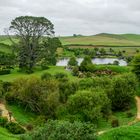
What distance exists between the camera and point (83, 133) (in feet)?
101

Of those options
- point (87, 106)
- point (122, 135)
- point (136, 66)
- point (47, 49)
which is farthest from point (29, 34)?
point (122, 135)

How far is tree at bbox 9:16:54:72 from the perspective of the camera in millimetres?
89000

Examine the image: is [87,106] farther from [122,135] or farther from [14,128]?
[122,135]

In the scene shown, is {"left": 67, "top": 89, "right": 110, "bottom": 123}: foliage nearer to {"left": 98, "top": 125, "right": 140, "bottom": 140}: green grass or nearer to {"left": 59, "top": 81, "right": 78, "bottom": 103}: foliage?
{"left": 59, "top": 81, "right": 78, "bottom": 103}: foliage

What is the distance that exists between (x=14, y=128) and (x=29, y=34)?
43929 millimetres

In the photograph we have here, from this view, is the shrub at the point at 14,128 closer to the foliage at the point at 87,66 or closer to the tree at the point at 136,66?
the tree at the point at 136,66

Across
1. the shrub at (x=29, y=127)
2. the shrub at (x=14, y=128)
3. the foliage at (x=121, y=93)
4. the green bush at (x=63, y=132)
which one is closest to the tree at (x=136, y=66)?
the foliage at (x=121, y=93)

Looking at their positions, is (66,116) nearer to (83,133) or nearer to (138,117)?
(138,117)

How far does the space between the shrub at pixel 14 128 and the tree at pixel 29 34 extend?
127 feet

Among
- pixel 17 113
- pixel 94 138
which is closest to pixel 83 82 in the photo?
pixel 17 113

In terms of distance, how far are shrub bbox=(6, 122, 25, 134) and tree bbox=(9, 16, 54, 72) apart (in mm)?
38722

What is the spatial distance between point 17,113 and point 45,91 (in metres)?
5.20

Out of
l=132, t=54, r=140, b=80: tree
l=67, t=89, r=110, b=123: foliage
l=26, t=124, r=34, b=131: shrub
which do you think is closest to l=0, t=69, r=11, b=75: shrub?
l=132, t=54, r=140, b=80: tree

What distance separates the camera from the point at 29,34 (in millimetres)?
89812
